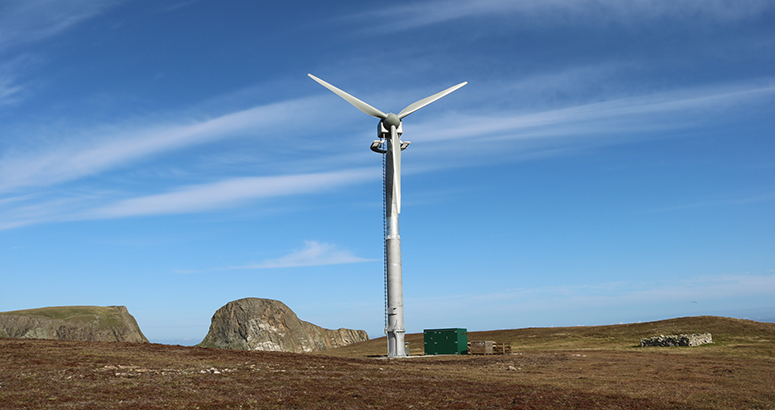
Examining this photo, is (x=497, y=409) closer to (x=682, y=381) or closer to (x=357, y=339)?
(x=682, y=381)

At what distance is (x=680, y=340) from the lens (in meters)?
58.5

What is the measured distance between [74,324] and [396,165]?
117m


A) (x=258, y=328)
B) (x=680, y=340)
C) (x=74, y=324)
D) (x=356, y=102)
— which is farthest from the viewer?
(x=74, y=324)

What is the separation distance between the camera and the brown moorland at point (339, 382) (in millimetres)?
20516

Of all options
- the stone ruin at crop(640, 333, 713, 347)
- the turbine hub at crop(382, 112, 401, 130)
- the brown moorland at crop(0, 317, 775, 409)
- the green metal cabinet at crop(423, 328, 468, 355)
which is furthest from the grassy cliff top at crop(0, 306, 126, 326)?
the stone ruin at crop(640, 333, 713, 347)

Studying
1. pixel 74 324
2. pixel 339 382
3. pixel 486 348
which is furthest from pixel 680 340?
pixel 74 324

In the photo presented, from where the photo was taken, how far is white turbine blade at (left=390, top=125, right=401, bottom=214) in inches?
2205

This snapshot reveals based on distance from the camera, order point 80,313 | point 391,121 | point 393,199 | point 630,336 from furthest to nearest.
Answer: point 80,313, point 630,336, point 391,121, point 393,199

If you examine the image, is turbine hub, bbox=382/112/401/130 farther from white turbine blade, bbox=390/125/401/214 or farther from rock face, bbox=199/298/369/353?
rock face, bbox=199/298/369/353

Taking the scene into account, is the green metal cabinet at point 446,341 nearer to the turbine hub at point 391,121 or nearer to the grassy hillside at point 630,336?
the grassy hillside at point 630,336

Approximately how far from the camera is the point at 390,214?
182 ft

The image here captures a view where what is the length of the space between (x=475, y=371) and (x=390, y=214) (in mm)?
23593

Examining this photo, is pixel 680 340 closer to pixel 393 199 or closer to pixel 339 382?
pixel 393 199

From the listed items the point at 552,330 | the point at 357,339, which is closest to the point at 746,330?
the point at 552,330
